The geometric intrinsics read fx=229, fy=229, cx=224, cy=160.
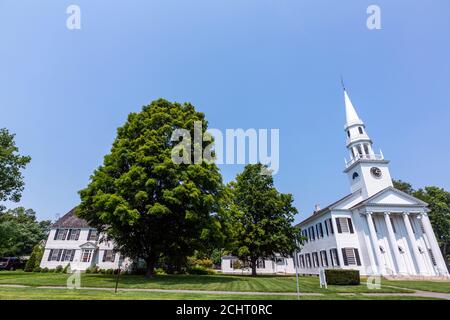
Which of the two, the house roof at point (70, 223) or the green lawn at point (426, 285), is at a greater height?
the house roof at point (70, 223)

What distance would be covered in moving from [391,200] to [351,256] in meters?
8.17

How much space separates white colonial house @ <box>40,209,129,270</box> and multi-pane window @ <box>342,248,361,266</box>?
27.0m

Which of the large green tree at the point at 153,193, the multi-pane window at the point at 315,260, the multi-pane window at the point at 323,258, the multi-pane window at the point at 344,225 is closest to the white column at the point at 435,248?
the multi-pane window at the point at 344,225

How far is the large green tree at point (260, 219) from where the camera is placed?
27219mm

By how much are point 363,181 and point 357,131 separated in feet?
23.3

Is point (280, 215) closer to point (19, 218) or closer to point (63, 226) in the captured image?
point (63, 226)

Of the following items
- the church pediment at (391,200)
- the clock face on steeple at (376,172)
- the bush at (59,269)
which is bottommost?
the bush at (59,269)

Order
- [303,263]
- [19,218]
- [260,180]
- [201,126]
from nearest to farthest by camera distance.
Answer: [201,126] < [260,180] < [303,263] < [19,218]

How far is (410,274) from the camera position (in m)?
24.1

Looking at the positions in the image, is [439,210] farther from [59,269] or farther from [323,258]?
[59,269]

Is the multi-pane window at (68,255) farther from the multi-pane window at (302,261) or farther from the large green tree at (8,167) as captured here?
the multi-pane window at (302,261)

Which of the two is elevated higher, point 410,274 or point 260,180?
point 260,180
